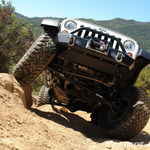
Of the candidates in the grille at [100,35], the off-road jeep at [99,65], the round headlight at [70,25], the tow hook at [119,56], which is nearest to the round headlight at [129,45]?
the off-road jeep at [99,65]

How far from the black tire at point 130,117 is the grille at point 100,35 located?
996 mm

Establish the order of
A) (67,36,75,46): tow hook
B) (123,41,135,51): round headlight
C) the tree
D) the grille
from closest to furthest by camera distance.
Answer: (67,36,75,46): tow hook
the grille
(123,41,135,51): round headlight
the tree

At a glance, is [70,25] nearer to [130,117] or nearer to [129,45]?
[129,45]

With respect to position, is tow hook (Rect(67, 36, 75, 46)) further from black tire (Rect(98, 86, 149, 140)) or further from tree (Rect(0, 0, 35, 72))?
tree (Rect(0, 0, 35, 72))

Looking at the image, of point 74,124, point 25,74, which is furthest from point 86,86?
point 25,74

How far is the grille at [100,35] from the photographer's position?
363 cm

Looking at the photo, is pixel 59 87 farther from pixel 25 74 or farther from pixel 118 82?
pixel 118 82

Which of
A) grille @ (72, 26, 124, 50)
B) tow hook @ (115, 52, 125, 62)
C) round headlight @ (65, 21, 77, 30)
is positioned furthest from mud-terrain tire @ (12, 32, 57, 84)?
tow hook @ (115, 52, 125, 62)

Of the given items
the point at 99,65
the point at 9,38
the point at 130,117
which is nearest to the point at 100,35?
the point at 99,65

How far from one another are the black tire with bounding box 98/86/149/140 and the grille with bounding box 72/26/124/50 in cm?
100

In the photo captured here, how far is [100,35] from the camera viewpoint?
3773mm

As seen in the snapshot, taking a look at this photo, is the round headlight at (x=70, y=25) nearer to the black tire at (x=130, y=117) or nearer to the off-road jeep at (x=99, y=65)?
the off-road jeep at (x=99, y=65)

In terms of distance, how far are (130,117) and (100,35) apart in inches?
67.9

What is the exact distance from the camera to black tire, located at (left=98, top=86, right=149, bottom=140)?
344 centimetres
